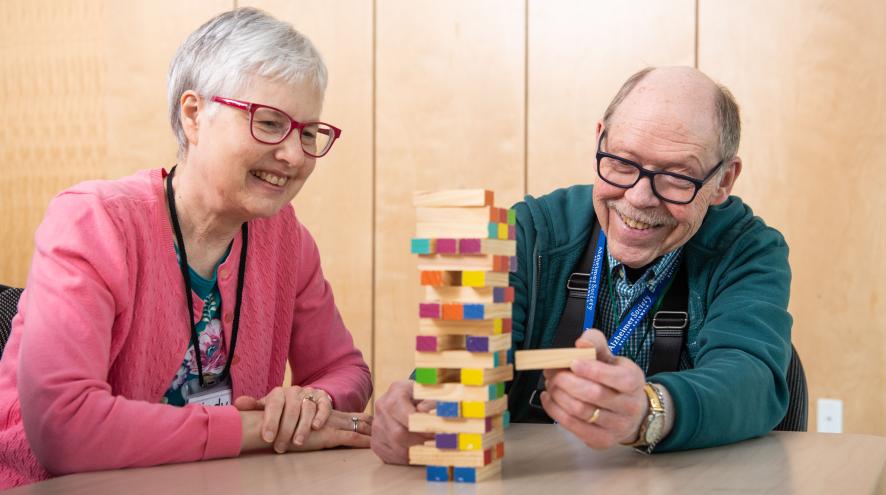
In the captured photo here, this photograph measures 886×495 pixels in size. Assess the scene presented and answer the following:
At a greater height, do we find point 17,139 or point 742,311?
point 17,139

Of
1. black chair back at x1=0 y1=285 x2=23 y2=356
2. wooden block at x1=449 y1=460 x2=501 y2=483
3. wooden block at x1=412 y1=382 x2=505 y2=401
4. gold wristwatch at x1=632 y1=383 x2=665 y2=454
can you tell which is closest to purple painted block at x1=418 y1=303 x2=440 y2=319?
wooden block at x1=412 y1=382 x2=505 y2=401

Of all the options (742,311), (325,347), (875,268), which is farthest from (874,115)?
(325,347)

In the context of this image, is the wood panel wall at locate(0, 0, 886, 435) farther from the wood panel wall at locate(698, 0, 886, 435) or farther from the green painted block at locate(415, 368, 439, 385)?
the green painted block at locate(415, 368, 439, 385)

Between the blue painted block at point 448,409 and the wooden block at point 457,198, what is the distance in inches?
11.6

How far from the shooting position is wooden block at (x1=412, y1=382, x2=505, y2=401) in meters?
1.45

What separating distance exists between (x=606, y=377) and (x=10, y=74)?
372cm

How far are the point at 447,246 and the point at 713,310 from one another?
859 millimetres

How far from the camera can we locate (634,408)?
161cm

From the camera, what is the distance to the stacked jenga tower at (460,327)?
4.76 ft

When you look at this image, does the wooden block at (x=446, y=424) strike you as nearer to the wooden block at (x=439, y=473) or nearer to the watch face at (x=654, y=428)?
the wooden block at (x=439, y=473)

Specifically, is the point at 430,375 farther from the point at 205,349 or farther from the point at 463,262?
the point at 205,349

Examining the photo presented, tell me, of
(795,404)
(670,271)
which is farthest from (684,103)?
(795,404)

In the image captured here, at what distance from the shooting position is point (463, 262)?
1.46 meters

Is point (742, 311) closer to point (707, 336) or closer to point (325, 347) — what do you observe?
point (707, 336)
